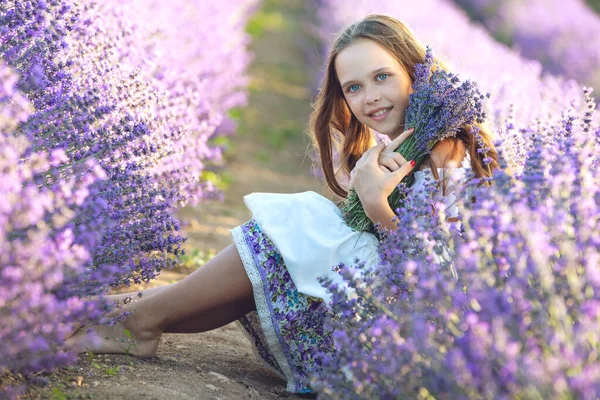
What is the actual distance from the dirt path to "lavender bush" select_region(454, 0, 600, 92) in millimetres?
2725

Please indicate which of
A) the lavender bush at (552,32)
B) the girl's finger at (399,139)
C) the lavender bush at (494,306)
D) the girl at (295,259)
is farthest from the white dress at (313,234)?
the lavender bush at (552,32)

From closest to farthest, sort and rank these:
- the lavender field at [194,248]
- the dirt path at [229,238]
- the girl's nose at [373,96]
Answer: the lavender field at [194,248] < the dirt path at [229,238] < the girl's nose at [373,96]

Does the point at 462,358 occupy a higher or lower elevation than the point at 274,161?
higher

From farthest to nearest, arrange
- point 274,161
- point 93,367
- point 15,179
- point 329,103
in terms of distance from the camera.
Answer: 1. point 274,161
2. point 329,103
3. point 93,367
4. point 15,179

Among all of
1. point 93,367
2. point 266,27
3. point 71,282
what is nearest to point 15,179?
point 71,282

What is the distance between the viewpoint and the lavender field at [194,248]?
5.28 feet

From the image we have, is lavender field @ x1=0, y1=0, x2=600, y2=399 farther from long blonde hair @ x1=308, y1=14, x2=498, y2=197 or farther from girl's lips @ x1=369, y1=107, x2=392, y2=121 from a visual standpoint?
girl's lips @ x1=369, y1=107, x2=392, y2=121

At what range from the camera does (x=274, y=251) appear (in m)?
2.61

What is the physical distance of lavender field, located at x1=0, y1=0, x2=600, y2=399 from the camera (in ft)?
5.28

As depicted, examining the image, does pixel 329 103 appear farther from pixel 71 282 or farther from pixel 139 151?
pixel 71 282

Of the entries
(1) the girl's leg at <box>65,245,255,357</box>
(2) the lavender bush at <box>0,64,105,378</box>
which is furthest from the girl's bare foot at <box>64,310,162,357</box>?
(2) the lavender bush at <box>0,64,105,378</box>

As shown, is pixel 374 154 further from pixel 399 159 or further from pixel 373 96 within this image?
pixel 373 96

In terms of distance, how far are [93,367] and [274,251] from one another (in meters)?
0.69

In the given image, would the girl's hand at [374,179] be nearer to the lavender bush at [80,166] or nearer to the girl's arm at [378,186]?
the girl's arm at [378,186]
